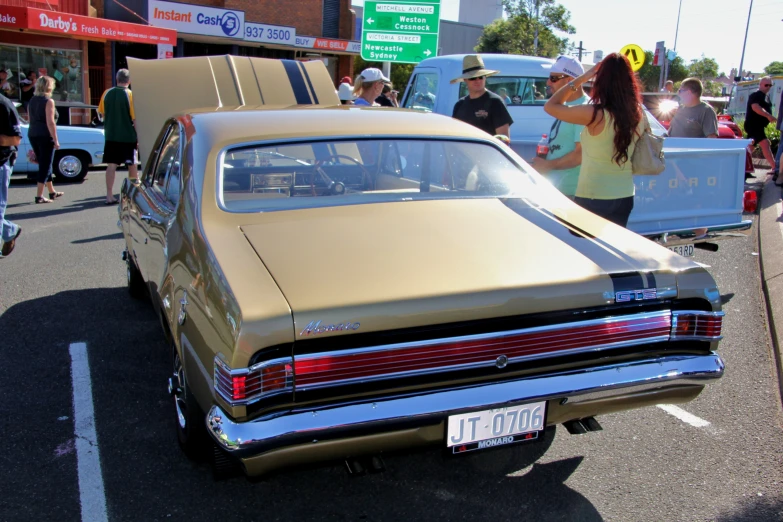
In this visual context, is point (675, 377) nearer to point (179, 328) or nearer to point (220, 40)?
point (179, 328)

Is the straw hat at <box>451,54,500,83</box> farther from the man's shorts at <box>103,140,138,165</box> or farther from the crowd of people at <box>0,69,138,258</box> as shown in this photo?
the man's shorts at <box>103,140,138,165</box>

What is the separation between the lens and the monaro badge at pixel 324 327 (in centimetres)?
244

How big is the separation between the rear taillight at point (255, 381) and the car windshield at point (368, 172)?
121 cm

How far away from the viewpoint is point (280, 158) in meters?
3.87

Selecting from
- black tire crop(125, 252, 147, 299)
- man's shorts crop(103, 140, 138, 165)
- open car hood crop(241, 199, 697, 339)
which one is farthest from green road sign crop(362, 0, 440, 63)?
open car hood crop(241, 199, 697, 339)

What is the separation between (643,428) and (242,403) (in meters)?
2.43

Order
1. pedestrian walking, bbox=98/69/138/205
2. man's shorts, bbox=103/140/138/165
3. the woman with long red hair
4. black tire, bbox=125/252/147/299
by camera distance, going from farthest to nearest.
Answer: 1. man's shorts, bbox=103/140/138/165
2. pedestrian walking, bbox=98/69/138/205
3. black tire, bbox=125/252/147/299
4. the woman with long red hair

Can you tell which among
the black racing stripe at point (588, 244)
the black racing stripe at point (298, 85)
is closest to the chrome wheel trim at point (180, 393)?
the black racing stripe at point (588, 244)

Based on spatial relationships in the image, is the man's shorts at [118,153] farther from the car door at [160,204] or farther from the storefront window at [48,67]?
the storefront window at [48,67]

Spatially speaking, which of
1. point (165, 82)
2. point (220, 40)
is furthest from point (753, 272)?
point (220, 40)

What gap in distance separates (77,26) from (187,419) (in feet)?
67.1

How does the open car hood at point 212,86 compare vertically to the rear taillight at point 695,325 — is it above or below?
above

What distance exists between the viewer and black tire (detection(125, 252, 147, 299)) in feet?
18.6

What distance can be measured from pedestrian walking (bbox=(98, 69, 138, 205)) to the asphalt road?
5.74 m
